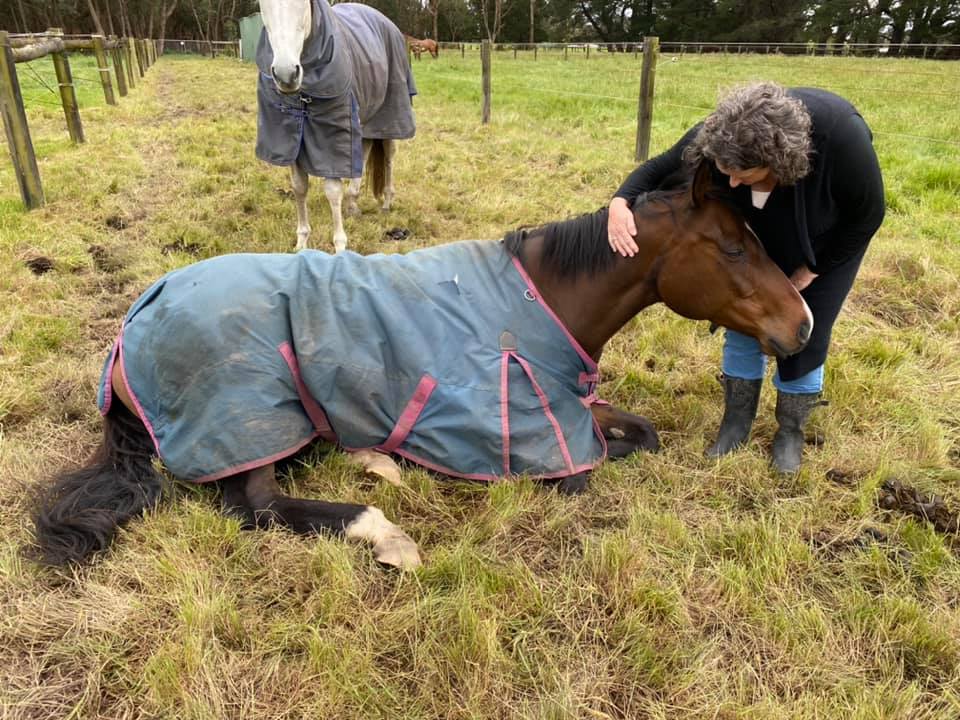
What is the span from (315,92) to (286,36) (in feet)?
1.48

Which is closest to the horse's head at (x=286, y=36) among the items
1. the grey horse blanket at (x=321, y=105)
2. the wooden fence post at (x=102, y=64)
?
the grey horse blanket at (x=321, y=105)

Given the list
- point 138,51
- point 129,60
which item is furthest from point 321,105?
point 138,51

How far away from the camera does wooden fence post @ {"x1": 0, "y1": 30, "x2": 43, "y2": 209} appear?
5.79 m

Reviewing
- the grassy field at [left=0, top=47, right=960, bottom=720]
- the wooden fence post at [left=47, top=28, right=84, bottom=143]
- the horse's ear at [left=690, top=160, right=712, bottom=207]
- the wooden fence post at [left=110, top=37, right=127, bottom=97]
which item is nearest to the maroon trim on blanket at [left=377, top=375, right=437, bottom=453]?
the grassy field at [left=0, top=47, right=960, bottom=720]

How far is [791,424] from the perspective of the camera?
9.64 feet

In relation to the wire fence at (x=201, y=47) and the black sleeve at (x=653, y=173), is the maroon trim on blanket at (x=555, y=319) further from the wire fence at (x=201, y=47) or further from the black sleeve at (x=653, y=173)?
the wire fence at (x=201, y=47)

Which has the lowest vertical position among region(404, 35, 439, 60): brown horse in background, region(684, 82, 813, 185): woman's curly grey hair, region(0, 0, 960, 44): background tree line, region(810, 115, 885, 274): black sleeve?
region(810, 115, 885, 274): black sleeve

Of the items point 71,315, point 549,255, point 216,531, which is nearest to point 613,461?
point 549,255

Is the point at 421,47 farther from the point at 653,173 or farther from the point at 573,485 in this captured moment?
the point at 573,485

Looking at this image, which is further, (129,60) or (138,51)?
(138,51)

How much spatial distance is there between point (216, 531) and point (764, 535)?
1.97 metres

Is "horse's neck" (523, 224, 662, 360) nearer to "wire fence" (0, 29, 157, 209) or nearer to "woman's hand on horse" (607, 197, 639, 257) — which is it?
"woman's hand on horse" (607, 197, 639, 257)

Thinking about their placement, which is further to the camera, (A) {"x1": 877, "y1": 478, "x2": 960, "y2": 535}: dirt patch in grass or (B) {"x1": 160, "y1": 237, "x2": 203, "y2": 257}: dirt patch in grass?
(B) {"x1": 160, "y1": 237, "x2": 203, "y2": 257}: dirt patch in grass

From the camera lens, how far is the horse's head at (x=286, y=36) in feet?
14.3
